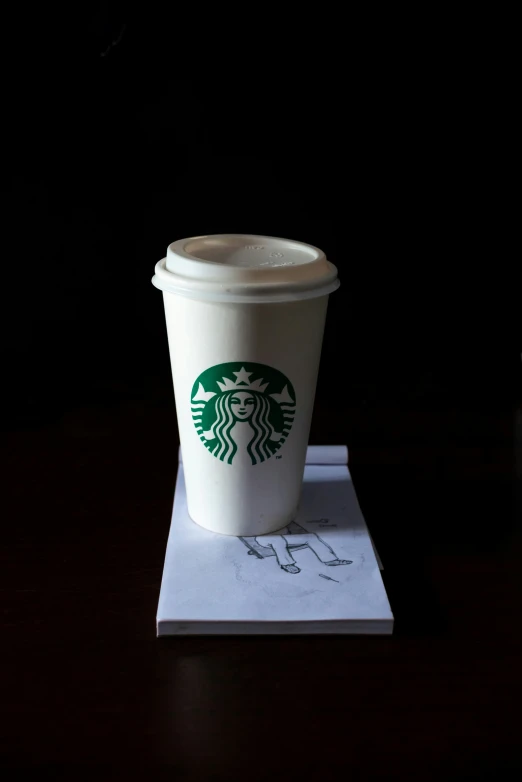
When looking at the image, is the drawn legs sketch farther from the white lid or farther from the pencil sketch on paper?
the white lid

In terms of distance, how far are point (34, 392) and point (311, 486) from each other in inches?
19.2

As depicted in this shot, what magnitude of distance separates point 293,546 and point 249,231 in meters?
0.55

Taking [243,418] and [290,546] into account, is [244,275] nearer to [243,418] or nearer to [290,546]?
[243,418]

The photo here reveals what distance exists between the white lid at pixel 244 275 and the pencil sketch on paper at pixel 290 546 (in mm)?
246

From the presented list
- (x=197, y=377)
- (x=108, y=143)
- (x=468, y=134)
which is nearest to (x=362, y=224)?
(x=468, y=134)

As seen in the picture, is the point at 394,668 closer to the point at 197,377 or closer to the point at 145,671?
the point at 145,671

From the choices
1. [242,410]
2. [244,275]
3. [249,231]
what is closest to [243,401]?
[242,410]

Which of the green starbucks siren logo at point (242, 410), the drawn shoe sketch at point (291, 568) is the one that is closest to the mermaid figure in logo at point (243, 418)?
the green starbucks siren logo at point (242, 410)

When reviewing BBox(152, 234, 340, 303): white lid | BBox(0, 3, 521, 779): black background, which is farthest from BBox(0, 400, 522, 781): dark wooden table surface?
BBox(152, 234, 340, 303): white lid

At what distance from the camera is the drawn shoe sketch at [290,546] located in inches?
27.1

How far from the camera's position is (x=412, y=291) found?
1.15m

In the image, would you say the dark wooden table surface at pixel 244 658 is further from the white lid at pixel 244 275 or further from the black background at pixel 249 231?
the white lid at pixel 244 275

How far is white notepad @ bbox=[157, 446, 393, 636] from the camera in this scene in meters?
0.61

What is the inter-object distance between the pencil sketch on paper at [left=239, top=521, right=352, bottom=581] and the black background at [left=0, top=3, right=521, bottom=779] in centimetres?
7
